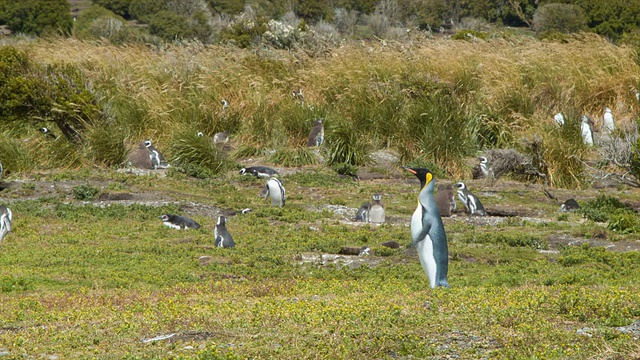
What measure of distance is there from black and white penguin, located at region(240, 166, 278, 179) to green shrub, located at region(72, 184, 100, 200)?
3444 millimetres

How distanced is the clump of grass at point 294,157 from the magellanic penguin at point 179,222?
6313 mm

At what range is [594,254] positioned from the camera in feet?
39.2

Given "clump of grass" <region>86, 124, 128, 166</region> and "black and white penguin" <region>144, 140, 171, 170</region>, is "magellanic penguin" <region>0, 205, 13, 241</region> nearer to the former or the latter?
"black and white penguin" <region>144, 140, 171, 170</region>

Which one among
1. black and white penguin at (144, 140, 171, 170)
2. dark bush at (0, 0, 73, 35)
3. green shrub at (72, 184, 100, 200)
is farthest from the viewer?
dark bush at (0, 0, 73, 35)

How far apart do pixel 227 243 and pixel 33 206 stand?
437 centimetres

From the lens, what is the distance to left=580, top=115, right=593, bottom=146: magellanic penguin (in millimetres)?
20172

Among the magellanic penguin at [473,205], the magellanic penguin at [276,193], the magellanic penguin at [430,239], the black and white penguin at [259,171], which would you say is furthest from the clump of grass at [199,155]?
the magellanic penguin at [430,239]

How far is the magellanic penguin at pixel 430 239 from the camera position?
9.57 m

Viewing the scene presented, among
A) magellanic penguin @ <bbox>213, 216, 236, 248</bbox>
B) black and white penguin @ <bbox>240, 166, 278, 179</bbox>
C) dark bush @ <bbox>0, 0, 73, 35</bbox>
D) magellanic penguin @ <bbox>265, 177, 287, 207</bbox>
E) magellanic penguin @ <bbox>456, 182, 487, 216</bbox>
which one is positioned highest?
magellanic penguin @ <bbox>213, 216, 236, 248</bbox>

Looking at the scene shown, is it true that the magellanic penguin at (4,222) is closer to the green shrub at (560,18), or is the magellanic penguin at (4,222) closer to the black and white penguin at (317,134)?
the black and white penguin at (317,134)

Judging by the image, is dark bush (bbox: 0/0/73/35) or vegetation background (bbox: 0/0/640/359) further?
dark bush (bbox: 0/0/73/35)

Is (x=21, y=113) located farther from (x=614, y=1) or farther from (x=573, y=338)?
(x=614, y=1)

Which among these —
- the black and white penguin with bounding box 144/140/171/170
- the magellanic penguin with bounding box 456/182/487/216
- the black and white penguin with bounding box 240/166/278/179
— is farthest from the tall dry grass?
the magellanic penguin with bounding box 456/182/487/216

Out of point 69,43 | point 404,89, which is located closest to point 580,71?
point 404,89
